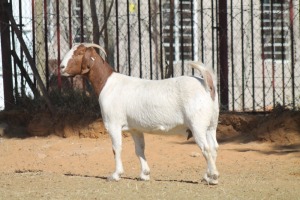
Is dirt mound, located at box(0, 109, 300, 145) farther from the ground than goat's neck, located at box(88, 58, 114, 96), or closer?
closer

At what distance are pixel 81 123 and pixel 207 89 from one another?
5.37 m

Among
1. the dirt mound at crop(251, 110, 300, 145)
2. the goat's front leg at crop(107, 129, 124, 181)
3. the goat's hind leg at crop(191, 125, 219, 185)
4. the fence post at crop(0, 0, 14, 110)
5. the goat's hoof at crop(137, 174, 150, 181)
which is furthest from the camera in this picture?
the fence post at crop(0, 0, 14, 110)

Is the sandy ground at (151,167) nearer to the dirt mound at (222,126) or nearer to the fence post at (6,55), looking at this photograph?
the dirt mound at (222,126)

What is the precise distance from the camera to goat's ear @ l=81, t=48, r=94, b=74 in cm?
995

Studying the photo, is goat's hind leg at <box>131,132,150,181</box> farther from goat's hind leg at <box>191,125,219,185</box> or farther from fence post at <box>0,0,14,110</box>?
fence post at <box>0,0,14,110</box>

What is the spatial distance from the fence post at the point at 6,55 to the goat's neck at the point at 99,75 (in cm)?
513

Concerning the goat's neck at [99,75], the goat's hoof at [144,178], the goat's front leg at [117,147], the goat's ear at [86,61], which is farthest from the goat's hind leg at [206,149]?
the goat's ear at [86,61]

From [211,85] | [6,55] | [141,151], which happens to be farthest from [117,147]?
[6,55]

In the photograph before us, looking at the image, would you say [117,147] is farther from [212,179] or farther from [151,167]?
[151,167]

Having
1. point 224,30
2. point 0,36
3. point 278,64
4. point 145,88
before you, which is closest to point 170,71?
point 224,30

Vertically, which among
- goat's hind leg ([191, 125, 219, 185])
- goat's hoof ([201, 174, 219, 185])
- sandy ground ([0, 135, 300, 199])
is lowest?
sandy ground ([0, 135, 300, 199])

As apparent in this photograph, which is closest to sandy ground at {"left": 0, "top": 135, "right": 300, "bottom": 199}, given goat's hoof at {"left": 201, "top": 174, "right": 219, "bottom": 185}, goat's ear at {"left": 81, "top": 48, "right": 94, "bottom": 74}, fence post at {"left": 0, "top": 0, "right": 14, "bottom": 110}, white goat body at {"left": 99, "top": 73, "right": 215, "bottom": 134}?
goat's hoof at {"left": 201, "top": 174, "right": 219, "bottom": 185}

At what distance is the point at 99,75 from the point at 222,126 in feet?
12.8

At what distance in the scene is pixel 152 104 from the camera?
930 cm
